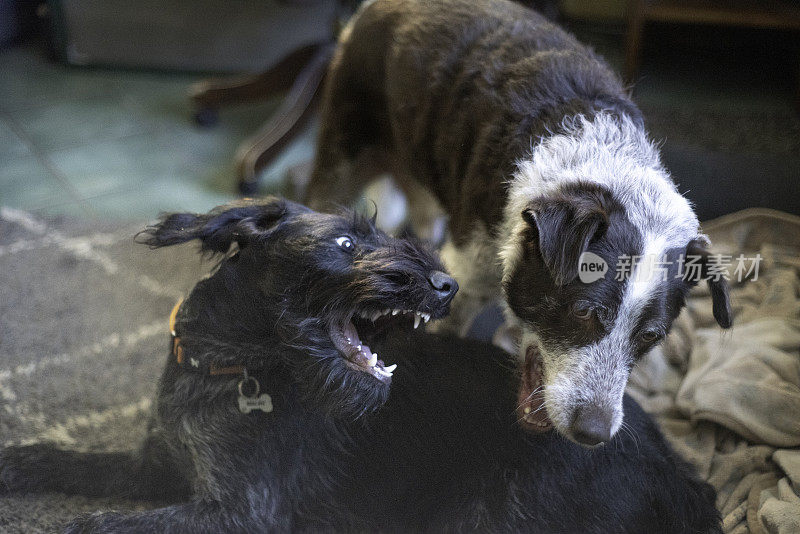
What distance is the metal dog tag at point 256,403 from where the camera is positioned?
1265mm

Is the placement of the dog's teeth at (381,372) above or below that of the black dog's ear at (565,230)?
below

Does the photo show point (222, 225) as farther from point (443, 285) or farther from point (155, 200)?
point (155, 200)

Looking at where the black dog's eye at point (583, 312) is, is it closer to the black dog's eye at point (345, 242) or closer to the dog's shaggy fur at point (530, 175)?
the dog's shaggy fur at point (530, 175)

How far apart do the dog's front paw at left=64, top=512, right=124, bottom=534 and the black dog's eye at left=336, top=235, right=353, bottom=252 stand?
1.98 feet

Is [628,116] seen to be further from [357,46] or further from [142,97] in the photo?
[142,97]

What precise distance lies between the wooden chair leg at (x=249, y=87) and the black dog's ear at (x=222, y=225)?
1.96m

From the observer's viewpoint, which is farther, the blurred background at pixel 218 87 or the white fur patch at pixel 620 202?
the blurred background at pixel 218 87

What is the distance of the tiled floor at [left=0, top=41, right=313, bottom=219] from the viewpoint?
2584mm

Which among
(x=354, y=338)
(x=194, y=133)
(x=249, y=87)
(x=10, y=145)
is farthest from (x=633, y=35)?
(x=10, y=145)

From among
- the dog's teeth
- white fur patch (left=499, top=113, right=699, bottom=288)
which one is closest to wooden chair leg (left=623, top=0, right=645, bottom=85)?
white fur patch (left=499, top=113, right=699, bottom=288)

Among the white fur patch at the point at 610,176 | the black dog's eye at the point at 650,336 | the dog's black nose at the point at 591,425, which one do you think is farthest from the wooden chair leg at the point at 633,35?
the dog's black nose at the point at 591,425

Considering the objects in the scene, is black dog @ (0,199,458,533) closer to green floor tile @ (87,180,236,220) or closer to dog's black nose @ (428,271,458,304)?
dog's black nose @ (428,271,458,304)

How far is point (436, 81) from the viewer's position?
176cm

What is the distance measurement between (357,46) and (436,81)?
1.24 ft
